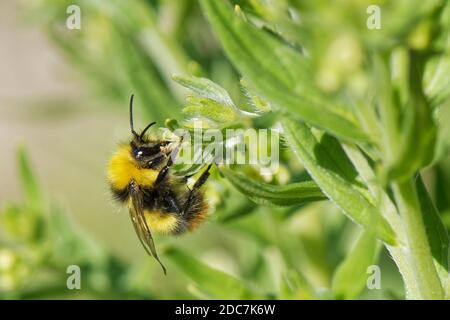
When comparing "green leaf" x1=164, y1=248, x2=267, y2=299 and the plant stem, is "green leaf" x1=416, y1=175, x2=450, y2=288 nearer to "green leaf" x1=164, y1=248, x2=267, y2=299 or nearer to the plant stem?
the plant stem

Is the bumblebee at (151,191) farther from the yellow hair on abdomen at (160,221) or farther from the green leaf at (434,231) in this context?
the green leaf at (434,231)

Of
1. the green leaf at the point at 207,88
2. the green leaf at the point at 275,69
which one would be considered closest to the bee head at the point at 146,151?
the green leaf at the point at 207,88

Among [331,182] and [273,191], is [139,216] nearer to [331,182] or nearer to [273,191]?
[273,191]

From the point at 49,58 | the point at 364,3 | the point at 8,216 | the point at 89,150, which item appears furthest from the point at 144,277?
the point at 49,58

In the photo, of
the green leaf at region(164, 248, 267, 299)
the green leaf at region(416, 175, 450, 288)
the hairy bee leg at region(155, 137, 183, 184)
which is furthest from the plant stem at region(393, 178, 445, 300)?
the hairy bee leg at region(155, 137, 183, 184)

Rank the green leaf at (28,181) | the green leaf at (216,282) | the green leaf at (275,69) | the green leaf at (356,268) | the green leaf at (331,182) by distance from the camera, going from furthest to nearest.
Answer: the green leaf at (28,181) < the green leaf at (216,282) < the green leaf at (356,268) < the green leaf at (331,182) < the green leaf at (275,69)

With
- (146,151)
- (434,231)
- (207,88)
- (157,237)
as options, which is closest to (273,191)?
(207,88)

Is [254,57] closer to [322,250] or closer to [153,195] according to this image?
[153,195]
